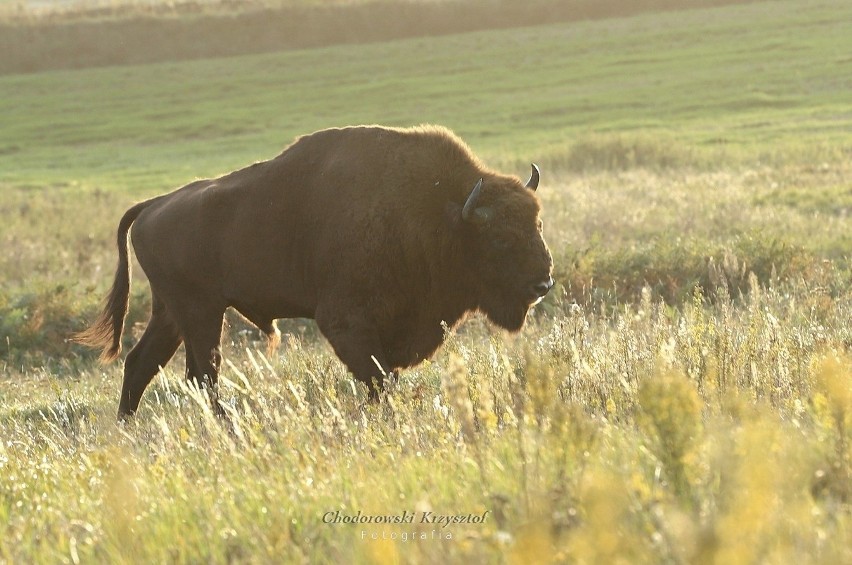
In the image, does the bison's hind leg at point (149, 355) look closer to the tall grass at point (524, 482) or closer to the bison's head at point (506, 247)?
the bison's head at point (506, 247)

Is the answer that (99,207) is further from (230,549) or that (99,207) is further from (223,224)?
(230,549)

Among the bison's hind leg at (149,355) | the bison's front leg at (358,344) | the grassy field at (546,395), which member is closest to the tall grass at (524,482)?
the grassy field at (546,395)

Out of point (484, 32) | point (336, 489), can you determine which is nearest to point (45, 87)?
point (484, 32)

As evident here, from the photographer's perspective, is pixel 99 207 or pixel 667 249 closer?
pixel 667 249

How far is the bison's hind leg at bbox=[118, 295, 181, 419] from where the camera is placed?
8.68 m

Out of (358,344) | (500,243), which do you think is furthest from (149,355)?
(500,243)

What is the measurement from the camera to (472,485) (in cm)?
386

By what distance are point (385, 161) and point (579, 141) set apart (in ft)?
68.8

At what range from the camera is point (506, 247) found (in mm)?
7371

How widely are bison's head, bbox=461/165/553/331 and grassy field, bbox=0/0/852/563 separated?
33cm

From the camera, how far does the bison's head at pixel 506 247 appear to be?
23.9 ft

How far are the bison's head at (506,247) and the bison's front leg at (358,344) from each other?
0.81 m

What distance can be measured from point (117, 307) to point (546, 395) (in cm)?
606

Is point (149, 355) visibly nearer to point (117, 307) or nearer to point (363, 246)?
point (117, 307)
